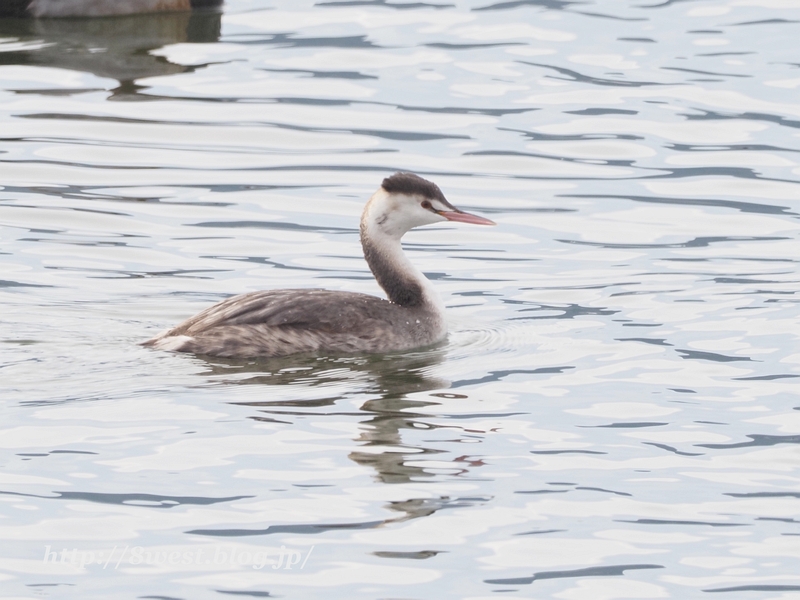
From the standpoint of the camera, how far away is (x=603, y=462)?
8.49 meters

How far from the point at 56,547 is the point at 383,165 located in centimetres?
876

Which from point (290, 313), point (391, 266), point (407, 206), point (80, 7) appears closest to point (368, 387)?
point (290, 313)

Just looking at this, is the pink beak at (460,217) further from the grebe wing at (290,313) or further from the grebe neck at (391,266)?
the grebe wing at (290,313)

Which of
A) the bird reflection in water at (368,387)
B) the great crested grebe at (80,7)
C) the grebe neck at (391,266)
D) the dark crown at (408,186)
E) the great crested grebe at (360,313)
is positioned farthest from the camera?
the great crested grebe at (80,7)

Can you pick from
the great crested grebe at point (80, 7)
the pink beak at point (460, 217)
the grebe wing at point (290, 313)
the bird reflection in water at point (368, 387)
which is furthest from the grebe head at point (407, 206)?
the great crested grebe at point (80, 7)

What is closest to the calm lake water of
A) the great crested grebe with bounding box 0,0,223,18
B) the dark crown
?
the great crested grebe with bounding box 0,0,223,18

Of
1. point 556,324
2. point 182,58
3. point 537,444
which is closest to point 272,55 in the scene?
point 182,58

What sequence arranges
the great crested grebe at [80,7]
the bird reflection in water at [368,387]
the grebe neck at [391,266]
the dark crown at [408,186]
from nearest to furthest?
1. the bird reflection in water at [368,387]
2. the dark crown at [408,186]
3. the grebe neck at [391,266]
4. the great crested grebe at [80,7]

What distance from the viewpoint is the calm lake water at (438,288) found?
7410mm

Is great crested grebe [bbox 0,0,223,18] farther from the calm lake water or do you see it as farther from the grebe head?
the grebe head

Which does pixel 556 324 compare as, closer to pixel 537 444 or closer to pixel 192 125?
pixel 537 444

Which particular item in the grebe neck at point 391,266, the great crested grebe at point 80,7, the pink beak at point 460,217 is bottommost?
the grebe neck at point 391,266

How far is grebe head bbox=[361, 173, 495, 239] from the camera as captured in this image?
11078 millimetres

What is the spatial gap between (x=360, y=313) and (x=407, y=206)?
33.6 inches
